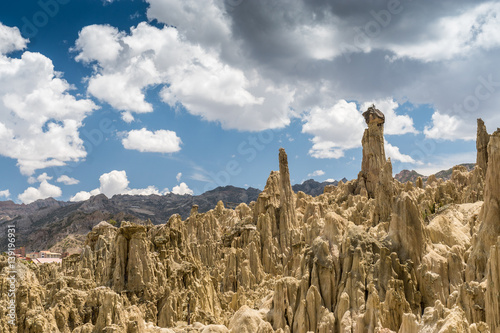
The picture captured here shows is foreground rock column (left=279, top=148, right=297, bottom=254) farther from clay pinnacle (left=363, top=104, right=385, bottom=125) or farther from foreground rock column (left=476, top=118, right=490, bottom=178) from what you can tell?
foreground rock column (left=476, top=118, right=490, bottom=178)

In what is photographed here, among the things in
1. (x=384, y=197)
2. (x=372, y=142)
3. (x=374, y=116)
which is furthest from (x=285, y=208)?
(x=374, y=116)

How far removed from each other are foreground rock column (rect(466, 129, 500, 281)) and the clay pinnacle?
188 feet

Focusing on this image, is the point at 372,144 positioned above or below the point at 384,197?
above

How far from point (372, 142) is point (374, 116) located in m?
4.94

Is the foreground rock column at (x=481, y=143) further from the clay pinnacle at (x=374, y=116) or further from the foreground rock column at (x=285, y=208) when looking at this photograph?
the foreground rock column at (x=285, y=208)

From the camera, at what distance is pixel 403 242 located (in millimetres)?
23953

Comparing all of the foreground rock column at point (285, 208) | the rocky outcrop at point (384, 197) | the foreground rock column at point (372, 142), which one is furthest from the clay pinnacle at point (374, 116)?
the rocky outcrop at point (384, 197)

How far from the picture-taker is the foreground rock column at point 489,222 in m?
20.9

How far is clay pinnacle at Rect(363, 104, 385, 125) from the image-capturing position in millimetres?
79062

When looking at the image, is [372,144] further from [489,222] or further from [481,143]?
[489,222]

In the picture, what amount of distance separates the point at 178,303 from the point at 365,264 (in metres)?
14.3

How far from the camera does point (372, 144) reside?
7938cm

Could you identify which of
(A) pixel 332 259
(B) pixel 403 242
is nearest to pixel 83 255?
(A) pixel 332 259

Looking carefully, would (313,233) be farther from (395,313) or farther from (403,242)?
(395,313)
